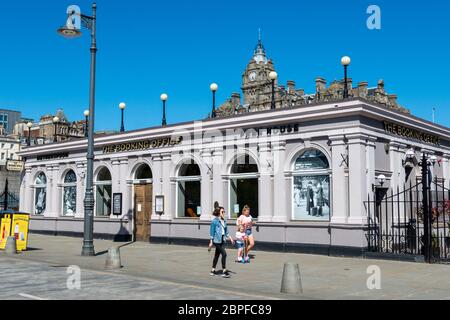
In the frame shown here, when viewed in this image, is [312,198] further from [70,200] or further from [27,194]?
[27,194]

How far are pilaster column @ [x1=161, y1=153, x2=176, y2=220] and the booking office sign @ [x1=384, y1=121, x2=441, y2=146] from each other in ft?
31.3

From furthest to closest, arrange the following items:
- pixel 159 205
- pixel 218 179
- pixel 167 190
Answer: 1. pixel 159 205
2. pixel 167 190
3. pixel 218 179

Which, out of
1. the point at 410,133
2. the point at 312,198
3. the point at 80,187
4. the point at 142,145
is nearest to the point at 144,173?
the point at 142,145

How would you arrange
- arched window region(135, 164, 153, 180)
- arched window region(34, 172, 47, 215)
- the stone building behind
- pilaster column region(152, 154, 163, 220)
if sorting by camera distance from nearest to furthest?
1. pilaster column region(152, 154, 163, 220)
2. arched window region(135, 164, 153, 180)
3. arched window region(34, 172, 47, 215)
4. the stone building behind

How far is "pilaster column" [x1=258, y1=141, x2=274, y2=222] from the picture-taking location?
20125 millimetres

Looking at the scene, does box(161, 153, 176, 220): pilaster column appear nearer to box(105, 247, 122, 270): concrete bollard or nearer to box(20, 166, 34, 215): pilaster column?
box(105, 247, 122, 270): concrete bollard

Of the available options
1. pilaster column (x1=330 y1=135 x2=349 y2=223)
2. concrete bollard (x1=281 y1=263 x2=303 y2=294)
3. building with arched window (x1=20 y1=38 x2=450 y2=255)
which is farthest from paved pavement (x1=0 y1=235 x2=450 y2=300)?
building with arched window (x1=20 y1=38 x2=450 y2=255)

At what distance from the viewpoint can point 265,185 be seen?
66.5ft

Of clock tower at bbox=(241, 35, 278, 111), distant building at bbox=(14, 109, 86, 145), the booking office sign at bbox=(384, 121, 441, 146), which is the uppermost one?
clock tower at bbox=(241, 35, 278, 111)

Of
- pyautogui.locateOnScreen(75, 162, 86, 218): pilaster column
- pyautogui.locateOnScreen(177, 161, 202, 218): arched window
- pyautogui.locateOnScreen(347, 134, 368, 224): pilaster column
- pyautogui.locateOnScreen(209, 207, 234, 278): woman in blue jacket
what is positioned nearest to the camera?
pyautogui.locateOnScreen(209, 207, 234, 278): woman in blue jacket

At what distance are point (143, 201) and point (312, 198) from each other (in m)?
9.17
